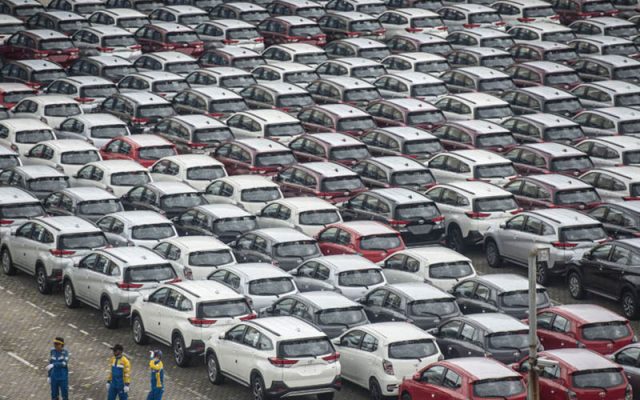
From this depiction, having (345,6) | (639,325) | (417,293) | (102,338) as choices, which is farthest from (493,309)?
(345,6)

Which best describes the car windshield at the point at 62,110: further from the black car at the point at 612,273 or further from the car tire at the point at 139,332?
the black car at the point at 612,273

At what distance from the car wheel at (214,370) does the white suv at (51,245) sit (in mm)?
6125

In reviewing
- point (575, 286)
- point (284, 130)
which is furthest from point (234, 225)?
point (284, 130)

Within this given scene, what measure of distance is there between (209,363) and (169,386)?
935mm

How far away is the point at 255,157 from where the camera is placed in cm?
4631

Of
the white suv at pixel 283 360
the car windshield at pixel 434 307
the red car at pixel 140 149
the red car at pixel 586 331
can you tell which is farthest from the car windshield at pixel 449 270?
the red car at pixel 140 149

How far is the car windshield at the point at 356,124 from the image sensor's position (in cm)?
5034

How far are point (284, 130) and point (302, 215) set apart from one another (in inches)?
361

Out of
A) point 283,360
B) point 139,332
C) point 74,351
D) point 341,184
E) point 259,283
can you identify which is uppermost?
point 283,360

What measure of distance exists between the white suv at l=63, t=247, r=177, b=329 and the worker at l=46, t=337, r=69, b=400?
16.1 feet

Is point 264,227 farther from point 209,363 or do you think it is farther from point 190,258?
point 209,363

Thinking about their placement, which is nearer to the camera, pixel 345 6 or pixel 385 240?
pixel 385 240

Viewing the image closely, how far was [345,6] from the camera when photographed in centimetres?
6781

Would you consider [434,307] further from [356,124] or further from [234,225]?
[356,124]
